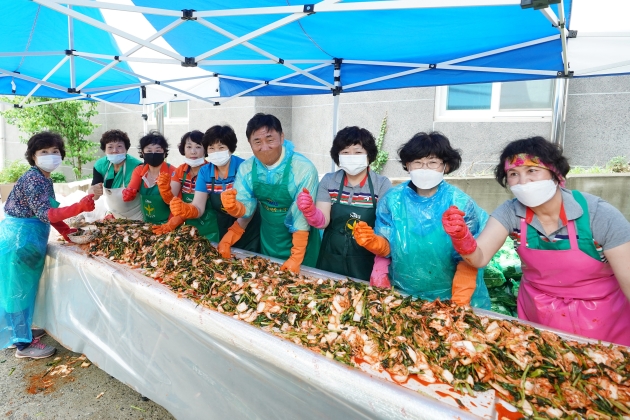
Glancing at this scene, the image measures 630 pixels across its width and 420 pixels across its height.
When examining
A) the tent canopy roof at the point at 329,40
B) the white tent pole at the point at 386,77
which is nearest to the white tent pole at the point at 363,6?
the tent canopy roof at the point at 329,40

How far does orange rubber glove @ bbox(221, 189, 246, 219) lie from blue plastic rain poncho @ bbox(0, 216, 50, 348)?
1776 millimetres

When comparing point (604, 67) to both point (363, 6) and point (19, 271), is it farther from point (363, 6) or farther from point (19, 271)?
point (19, 271)

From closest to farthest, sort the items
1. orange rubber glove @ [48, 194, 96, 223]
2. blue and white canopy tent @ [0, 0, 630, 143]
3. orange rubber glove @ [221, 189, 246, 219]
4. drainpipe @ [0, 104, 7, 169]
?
blue and white canopy tent @ [0, 0, 630, 143] → orange rubber glove @ [221, 189, 246, 219] → orange rubber glove @ [48, 194, 96, 223] → drainpipe @ [0, 104, 7, 169]

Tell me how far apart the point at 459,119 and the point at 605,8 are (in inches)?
196

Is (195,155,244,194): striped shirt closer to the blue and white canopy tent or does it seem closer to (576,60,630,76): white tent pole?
the blue and white canopy tent

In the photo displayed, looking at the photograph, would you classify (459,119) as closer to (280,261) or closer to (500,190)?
(500,190)

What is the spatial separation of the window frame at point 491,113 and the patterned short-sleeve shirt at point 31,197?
6.48 metres

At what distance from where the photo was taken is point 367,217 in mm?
2684

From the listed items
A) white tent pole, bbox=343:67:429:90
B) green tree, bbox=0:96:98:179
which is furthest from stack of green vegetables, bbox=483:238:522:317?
green tree, bbox=0:96:98:179

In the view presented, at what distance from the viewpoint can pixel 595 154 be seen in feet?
20.8

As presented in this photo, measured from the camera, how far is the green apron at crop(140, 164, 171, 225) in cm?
365

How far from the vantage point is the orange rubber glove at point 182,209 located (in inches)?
112

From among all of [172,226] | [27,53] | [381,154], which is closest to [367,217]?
[172,226]

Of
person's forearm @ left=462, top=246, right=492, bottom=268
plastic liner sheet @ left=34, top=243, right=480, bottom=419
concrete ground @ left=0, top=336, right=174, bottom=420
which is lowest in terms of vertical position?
concrete ground @ left=0, top=336, right=174, bottom=420
